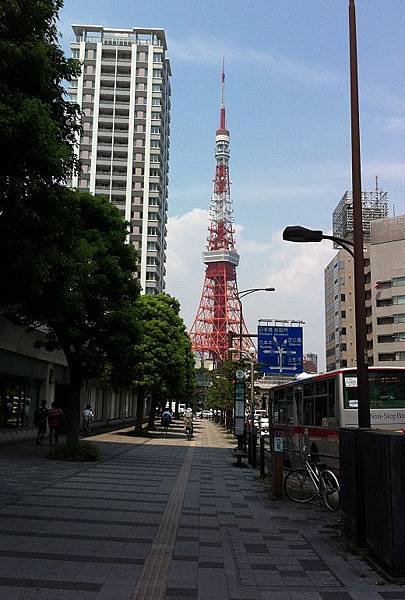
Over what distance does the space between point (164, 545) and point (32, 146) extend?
5.08 meters

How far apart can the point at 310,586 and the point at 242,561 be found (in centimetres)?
110

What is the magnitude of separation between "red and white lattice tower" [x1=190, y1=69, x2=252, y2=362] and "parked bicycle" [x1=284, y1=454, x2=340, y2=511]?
92.0m

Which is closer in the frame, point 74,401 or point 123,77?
point 74,401

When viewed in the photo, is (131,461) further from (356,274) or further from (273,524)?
(356,274)

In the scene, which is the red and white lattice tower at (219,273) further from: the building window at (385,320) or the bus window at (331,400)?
the bus window at (331,400)

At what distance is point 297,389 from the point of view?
58.9 ft

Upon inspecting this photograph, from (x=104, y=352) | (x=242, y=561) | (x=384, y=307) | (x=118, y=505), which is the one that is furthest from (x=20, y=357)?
(x=384, y=307)

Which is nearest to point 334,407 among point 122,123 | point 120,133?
point 120,133

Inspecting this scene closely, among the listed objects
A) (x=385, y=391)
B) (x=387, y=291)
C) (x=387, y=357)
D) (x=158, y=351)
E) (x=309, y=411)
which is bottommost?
(x=309, y=411)

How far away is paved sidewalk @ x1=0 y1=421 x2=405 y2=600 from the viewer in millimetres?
5551

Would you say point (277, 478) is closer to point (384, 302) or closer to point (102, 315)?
point (102, 315)

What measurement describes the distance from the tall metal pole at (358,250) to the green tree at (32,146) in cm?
411

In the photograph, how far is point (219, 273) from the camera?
368 ft

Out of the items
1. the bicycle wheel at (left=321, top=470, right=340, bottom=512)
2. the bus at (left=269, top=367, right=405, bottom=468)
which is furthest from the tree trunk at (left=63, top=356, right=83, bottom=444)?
the bicycle wheel at (left=321, top=470, right=340, bottom=512)
